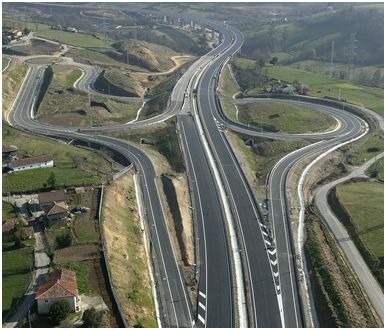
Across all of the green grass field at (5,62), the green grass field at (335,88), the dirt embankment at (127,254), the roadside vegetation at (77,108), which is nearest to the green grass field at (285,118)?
the green grass field at (335,88)

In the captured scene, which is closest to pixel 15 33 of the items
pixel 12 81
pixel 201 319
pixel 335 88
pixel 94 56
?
pixel 94 56

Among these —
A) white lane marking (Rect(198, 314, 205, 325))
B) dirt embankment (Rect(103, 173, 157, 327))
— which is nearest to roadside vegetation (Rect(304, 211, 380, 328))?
white lane marking (Rect(198, 314, 205, 325))

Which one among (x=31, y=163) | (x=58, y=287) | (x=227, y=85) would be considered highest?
(x=227, y=85)

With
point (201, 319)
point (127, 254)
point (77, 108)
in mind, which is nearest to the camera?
point (201, 319)

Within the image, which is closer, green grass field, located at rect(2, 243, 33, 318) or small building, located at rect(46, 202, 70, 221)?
green grass field, located at rect(2, 243, 33, 318)

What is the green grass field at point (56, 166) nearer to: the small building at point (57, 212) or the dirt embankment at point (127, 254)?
the dirt embankment at point (127, 254)

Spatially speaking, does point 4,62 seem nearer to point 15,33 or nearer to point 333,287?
point 15,33

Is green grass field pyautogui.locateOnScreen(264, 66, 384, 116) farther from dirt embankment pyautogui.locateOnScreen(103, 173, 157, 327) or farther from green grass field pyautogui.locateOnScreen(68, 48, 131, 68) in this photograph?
dirt embankment pyautogui.locateOnScreen(103, 173, 157, 327)

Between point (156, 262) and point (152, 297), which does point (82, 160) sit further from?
point (152, 297)
